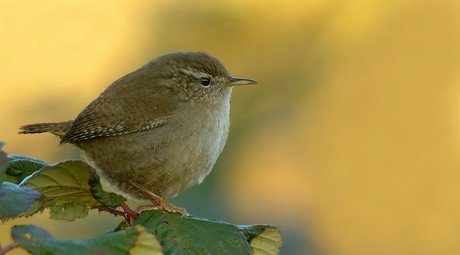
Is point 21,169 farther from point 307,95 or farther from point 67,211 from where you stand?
point 307,95

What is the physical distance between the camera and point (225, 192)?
807 centimetres

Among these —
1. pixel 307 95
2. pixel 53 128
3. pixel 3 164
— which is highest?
pixel 3 164

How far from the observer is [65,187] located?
1.94 metres

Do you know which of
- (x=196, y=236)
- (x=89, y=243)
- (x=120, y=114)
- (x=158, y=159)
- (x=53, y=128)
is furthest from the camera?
(x=53, y=128)

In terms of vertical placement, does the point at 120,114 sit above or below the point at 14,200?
below

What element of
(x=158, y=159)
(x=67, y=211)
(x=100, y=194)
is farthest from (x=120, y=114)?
(x=100, y=194)

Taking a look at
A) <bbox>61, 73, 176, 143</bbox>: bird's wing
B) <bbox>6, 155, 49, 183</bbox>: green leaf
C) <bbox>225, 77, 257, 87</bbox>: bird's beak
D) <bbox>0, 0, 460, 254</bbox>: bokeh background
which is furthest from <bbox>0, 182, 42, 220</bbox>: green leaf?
<bbox>0, 0, 460, 254</bbox>: bokeh background

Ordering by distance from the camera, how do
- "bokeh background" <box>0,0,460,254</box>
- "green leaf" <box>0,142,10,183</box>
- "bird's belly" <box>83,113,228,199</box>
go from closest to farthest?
"green leaf" <box>0,142,10,183</box>
"bird's belly" <box>83,113,228,199</box>
"bokeh background" <box>0,0,460,254</box>

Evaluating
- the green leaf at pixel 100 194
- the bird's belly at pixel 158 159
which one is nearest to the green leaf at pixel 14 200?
the green leaf at pixel 100 194

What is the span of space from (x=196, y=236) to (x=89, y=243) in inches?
17.8

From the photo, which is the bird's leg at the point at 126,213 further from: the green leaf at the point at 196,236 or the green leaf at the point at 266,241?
the green leaf at the point at 266,241

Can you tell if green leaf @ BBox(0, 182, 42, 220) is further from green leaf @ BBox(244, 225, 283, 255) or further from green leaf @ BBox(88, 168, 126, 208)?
green leaf @ BBox(244, 225, 283, 255)

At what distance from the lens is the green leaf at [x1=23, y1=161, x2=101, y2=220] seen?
1864 millimetres

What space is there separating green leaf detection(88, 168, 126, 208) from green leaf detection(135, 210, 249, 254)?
10 cm
